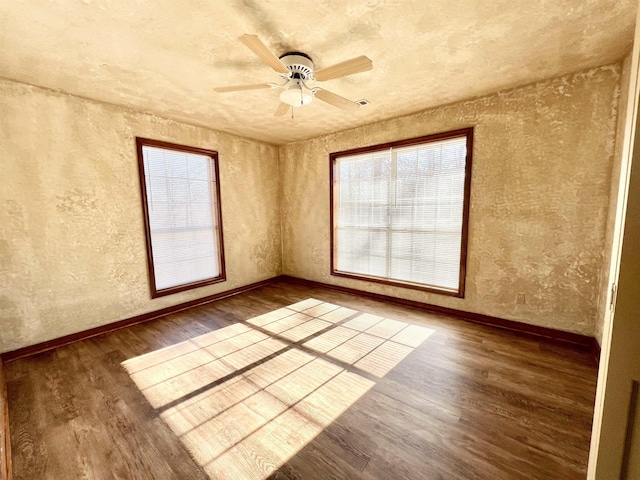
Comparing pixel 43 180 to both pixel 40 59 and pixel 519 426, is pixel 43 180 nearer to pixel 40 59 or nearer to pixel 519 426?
pixel 40 59

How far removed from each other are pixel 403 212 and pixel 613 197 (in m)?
2.07

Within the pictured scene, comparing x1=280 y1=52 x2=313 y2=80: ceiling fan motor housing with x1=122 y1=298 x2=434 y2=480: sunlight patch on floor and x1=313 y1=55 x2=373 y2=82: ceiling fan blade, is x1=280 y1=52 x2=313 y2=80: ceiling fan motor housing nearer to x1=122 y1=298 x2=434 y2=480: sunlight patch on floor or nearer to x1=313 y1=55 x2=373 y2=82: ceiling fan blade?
x1=313 y1=55 x2=373 y2=82: ceiling fan blade

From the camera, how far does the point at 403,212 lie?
12.5ft

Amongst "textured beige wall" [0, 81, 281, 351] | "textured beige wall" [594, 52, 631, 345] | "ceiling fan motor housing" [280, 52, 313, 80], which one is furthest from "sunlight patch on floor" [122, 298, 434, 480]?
"ceiling fan motor housing" [280, 52, 313, 80]

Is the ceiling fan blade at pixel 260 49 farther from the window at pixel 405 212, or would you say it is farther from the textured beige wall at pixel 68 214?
the textured beige wall at pixel 68 214

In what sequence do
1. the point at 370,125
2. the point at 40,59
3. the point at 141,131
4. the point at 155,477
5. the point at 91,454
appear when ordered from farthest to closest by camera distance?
the point at 370,125
the point at 141,131
the point at 40,59
the point at 91,454
the point at 155,477

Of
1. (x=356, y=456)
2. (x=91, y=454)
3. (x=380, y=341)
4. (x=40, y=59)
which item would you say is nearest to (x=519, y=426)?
(x=356, y=456)

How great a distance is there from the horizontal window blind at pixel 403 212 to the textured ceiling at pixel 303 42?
0.92 m

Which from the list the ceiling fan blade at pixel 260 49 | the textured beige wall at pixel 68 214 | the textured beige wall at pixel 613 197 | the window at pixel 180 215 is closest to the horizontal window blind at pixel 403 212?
the textured beige wall at pixel 613 197

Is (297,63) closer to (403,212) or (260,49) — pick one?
(260,49)

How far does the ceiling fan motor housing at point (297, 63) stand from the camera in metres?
2.09

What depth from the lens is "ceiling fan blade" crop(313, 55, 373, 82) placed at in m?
1.76

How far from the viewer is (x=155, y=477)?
54.6 inches

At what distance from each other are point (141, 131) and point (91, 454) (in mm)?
3408
